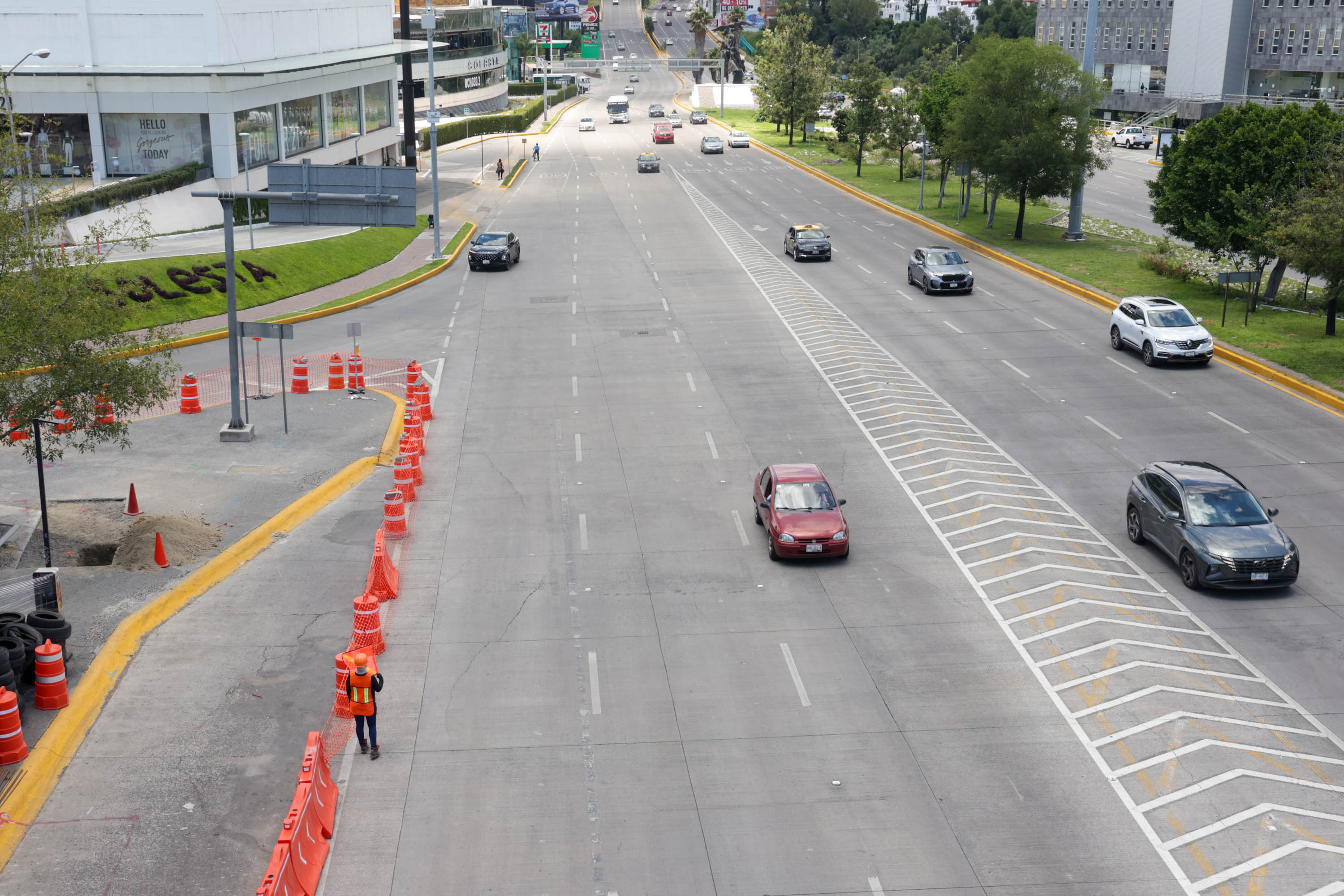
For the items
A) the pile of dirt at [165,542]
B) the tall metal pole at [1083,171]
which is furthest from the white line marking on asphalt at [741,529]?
the tall metal pole at [1083,171]

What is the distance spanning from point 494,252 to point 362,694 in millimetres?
35711

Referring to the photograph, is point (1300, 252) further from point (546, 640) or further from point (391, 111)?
point (391, 111)

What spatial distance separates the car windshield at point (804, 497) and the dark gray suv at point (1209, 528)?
5122 mm

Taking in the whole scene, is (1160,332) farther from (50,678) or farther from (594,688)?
(50,678)

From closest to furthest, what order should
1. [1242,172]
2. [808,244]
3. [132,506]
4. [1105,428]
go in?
[132,506] < [1105,428] < [1242,172] < [808,244]

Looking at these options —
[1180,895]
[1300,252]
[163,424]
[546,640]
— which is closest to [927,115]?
[1300,252]

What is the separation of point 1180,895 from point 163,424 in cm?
2334

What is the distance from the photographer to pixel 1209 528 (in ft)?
63.1

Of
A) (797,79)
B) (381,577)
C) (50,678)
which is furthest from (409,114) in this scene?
(50,678)

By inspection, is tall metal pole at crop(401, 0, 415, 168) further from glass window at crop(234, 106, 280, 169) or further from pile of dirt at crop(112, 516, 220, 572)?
pile of dirt at crop(112, 516, 220, 572)

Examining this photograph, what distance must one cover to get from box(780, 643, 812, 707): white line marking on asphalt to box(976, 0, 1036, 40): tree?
554 feet

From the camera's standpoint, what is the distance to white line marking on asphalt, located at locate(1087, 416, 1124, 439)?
2659cm

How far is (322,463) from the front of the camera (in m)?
25.2

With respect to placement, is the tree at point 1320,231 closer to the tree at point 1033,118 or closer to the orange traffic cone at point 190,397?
the tree at point 1033,118
